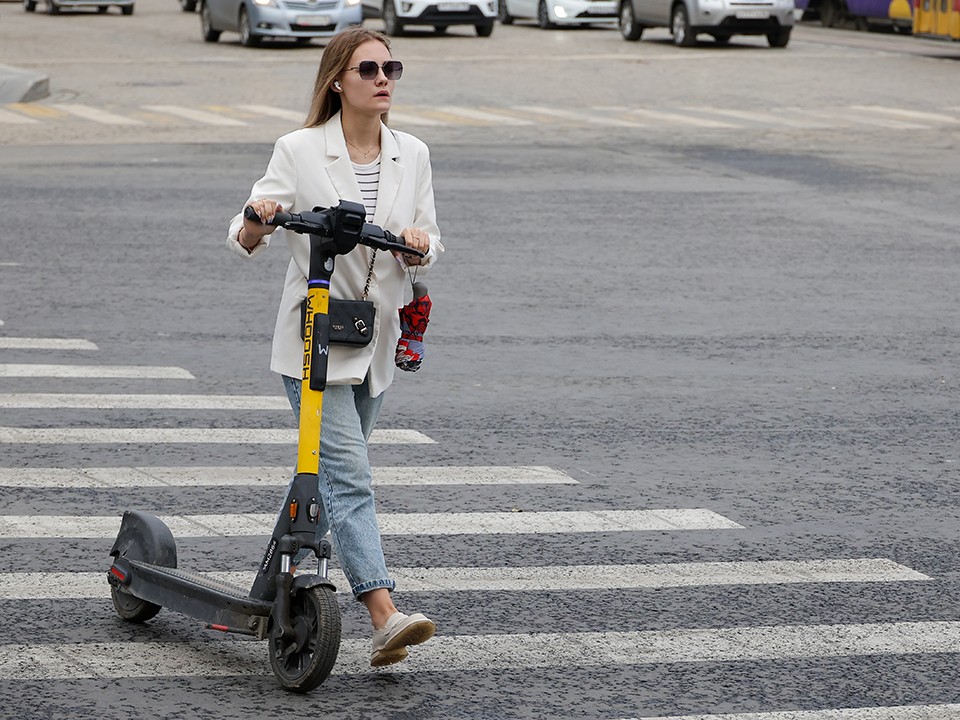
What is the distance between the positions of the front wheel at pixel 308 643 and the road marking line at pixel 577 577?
87cm

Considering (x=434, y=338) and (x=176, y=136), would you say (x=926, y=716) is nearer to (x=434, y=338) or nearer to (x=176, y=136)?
(x=434, y=338)

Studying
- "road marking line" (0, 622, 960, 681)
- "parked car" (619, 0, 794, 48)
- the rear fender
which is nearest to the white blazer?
the rear fender

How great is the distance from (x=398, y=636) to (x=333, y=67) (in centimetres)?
162

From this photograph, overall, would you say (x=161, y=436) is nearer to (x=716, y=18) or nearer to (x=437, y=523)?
(x=437, y=523)

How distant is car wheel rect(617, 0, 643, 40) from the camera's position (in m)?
36.5

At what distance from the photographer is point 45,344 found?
9.83 m

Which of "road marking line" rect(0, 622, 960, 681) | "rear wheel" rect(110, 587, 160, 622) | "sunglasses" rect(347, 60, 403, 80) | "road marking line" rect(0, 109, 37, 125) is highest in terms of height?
"sunglasses" rect(347, 60, 403, 80)

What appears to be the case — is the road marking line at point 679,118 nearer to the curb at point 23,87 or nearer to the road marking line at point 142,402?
the curb at point 23,87

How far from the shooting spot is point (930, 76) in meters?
29.8

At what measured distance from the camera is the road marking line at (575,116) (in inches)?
910

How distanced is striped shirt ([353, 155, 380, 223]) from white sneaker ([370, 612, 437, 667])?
3.79 feet

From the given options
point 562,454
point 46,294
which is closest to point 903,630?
point 562,454

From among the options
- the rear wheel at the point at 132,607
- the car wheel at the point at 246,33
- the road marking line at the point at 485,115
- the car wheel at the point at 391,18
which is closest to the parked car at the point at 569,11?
the car wheel at the point at 391,18

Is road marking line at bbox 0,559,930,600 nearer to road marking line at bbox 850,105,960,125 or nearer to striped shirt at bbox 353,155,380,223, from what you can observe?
striped shirt at bbox 353,155,380,223
